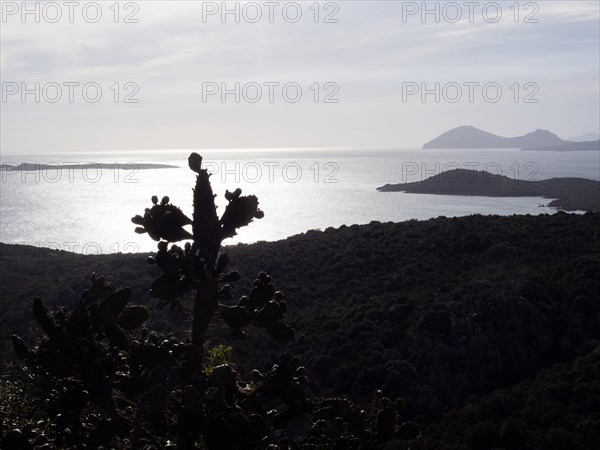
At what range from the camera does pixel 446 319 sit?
970 inches

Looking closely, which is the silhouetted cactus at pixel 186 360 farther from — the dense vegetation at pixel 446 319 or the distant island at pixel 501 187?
the distant island at pixel 501 187

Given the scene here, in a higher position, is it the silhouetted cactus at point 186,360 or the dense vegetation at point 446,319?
the silhouetted cactus at point 186,360

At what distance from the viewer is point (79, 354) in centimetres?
559

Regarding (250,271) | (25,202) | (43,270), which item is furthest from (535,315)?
(25,202)

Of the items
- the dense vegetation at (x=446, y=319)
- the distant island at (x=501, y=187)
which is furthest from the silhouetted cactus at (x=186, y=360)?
the distant island at (x=501, y=187)

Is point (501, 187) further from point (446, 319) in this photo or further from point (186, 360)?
point (186, 360)

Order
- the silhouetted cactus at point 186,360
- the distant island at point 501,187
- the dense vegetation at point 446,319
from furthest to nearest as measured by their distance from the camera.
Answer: the distant island at point 501,187, the dense vegetation at point 446,319, the silhouetted cactus at point 186,360

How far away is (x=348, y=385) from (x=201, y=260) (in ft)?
58.5

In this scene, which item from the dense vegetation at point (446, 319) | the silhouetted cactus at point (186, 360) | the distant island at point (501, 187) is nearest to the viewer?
the silhouetted cactus at point (186, 360)

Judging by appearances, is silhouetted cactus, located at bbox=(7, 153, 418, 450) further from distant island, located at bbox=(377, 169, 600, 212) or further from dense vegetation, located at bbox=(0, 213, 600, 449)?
distant island, located at bbox=(377, 169, 600, 212)

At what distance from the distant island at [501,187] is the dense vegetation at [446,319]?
273 ft

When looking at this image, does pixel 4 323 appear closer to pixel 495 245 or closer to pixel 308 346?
pixel 308 346

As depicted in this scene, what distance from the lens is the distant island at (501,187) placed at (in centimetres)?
12230

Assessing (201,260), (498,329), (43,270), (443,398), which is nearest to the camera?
(201,260)
